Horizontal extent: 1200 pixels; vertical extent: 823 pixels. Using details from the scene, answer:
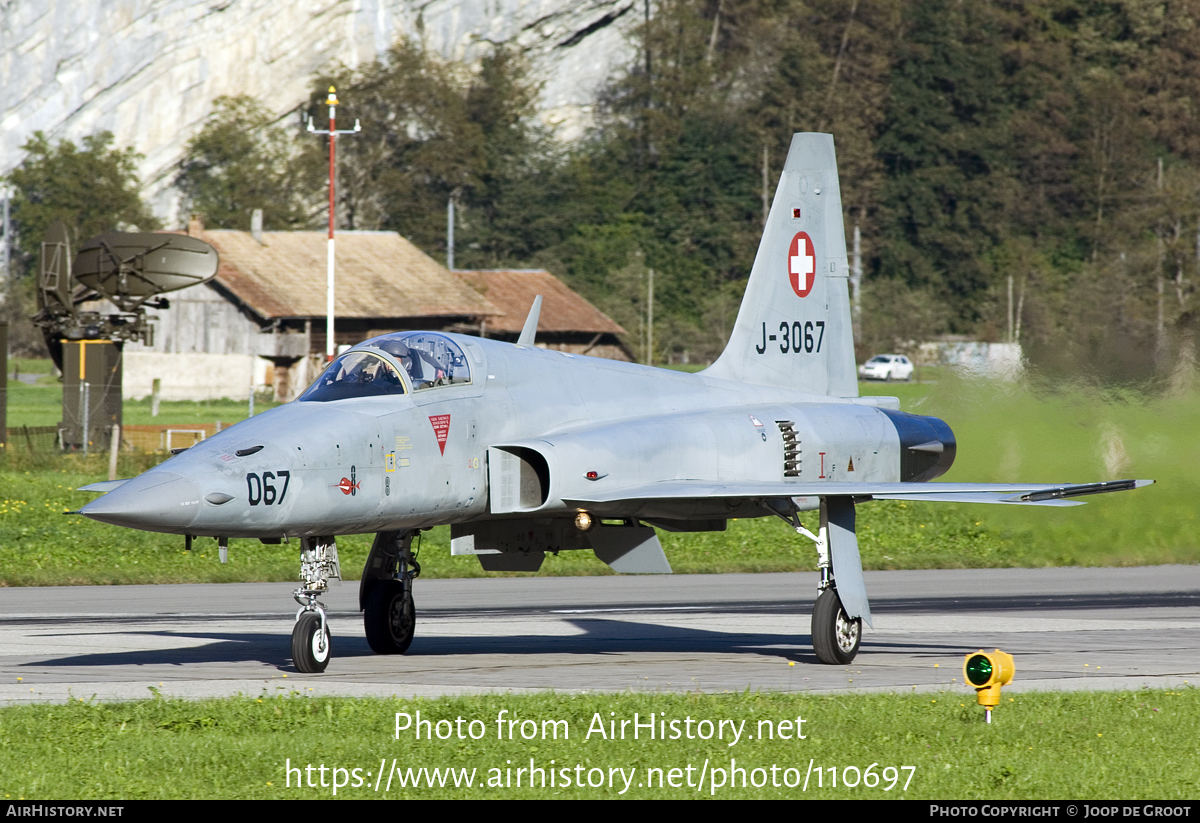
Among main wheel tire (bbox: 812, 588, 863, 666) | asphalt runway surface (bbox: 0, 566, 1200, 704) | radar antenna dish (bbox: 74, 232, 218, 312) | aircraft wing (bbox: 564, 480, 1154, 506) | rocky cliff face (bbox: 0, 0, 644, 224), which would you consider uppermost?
rocky cliff face (bbox: 0, 0, 644, 224)

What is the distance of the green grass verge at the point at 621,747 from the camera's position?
7973 mm

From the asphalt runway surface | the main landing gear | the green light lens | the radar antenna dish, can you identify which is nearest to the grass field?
the asphalt runway surface

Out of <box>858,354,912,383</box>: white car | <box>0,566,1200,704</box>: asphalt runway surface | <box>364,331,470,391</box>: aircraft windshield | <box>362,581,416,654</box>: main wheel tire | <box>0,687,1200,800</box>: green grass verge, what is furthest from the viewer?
<box>858,354,912,383</box>: white car

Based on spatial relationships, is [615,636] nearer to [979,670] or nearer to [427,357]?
[427,357]

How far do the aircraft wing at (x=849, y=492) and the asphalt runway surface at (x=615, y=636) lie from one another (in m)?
1.44

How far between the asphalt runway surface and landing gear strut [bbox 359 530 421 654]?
9.5 inches

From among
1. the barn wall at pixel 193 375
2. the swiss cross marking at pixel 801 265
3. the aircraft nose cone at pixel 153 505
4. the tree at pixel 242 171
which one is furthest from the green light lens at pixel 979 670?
the tree at pixel 242 171

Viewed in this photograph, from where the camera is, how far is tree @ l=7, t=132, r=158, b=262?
294ft

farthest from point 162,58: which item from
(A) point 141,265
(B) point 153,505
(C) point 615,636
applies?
(B) point 153,505

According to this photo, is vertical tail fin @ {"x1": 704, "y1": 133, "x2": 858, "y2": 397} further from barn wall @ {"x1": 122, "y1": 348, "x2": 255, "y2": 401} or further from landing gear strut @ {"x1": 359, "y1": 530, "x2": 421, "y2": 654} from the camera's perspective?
barn wall @ {"x1": 122, "y1": 348, "x2": 255, "y2": 401}

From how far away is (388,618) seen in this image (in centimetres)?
1377

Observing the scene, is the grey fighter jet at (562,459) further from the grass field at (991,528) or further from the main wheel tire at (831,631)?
the grass field at (991,528)

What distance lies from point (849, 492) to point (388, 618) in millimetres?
4192
